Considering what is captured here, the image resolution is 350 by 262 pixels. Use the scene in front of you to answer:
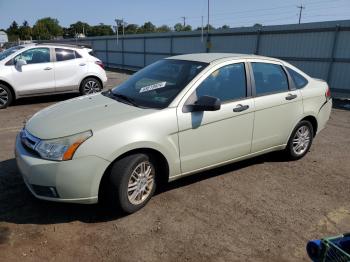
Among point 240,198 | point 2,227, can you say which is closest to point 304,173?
point 240,198

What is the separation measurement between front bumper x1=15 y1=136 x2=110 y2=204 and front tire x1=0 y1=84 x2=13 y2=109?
6666 mm

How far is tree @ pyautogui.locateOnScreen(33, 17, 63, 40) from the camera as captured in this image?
104 m

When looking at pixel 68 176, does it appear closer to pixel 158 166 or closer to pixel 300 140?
pixel 158 166

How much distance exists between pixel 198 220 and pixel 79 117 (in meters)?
1.71

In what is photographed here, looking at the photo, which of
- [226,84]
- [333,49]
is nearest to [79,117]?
[226,84]

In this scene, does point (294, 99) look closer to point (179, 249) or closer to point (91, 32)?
point (179, 249)

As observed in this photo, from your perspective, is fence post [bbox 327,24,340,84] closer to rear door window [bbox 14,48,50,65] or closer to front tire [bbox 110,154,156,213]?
rear door window [bbox 14,48,50,65]

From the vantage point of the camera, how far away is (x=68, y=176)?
332 cm

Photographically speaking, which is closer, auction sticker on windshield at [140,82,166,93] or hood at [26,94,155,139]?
hood at [26,94,155,139]

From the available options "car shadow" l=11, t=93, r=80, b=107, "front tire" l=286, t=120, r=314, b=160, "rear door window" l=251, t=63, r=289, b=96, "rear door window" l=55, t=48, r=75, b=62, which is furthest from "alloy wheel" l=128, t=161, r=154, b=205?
"car shadow" l=11, t=93, r=80, b=107

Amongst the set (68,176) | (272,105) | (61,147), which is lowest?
(68,176)

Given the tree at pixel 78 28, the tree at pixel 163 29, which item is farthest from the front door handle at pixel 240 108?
the tree at pixel 78 28

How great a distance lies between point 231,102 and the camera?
14.4 feet

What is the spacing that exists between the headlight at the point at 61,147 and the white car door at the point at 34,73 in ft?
22.1
